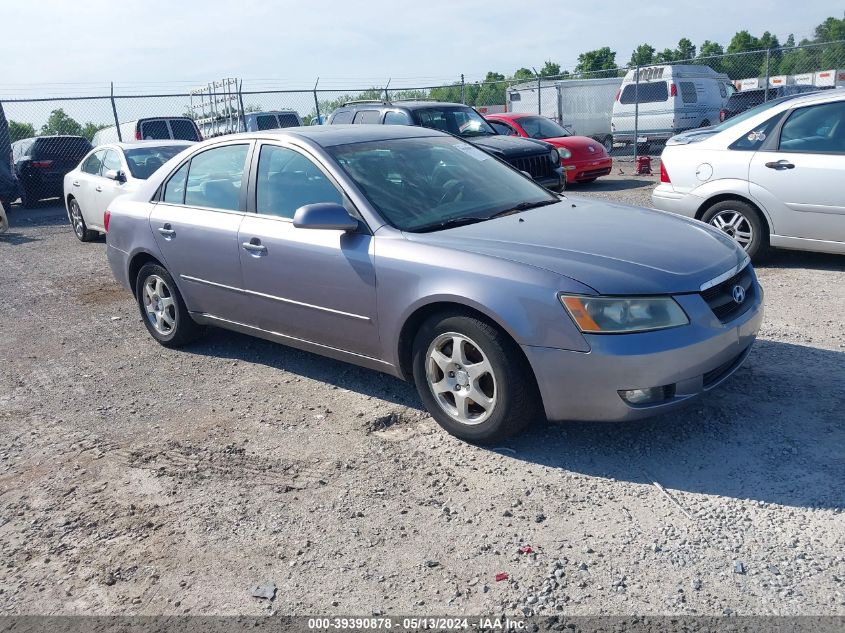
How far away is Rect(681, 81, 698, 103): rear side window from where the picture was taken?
2092 centimetres

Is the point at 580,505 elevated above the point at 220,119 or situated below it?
below

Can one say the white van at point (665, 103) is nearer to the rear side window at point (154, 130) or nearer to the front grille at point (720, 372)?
the rear side window at point (154, 130)

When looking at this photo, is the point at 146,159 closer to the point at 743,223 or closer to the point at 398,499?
the point at 743,223

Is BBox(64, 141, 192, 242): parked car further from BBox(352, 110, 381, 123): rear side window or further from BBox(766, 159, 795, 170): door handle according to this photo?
BBox(766, 159, 795, 170): door handle

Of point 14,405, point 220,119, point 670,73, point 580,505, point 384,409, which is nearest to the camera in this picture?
point 580,505

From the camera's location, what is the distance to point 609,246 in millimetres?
3994

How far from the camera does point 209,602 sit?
3.01 metres

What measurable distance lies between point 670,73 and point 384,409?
18893mm

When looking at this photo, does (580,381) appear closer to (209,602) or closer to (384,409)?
(384,409)

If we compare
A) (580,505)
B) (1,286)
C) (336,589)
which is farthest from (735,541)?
(1,286)

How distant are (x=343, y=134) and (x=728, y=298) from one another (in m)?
2.58

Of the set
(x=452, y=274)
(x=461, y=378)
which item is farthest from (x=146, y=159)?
(x=461, y=378)

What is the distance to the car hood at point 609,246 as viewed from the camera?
3.70 m

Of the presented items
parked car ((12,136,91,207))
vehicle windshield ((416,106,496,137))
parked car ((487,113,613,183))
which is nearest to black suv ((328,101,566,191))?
vehicle windshield ((416,106,496,137))
